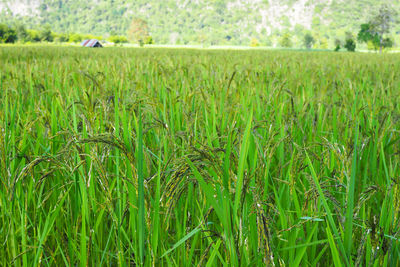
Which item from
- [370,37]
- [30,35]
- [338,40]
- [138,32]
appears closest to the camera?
[370,37]

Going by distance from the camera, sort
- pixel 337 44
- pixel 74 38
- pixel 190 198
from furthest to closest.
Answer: pixel 74 38 < pixel 337 44 < pixel 190 198

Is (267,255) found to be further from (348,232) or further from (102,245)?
(102,245)

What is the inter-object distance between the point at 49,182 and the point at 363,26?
75.2 metres

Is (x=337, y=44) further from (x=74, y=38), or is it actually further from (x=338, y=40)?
(x=74, y=38)

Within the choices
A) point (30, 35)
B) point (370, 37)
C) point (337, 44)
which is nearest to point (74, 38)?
point (30, 35)

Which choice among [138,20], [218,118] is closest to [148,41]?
[138,20]

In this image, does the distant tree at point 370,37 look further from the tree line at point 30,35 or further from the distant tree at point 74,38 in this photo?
the distant tree at point 74,38

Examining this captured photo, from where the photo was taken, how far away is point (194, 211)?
1.06 metres

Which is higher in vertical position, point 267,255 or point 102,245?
point 267,255

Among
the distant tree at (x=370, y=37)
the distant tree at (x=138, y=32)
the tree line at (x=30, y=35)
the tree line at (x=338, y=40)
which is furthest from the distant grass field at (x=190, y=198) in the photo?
the distant tree at (x=138, y=32)

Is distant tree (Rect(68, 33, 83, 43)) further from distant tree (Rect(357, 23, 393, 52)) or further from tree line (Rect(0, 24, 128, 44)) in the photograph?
distant tree (Rect(357, 23, 393, 52))

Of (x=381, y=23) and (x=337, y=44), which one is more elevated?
(x=381, y=23)

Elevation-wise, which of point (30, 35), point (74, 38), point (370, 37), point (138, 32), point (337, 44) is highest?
point (138, 32)

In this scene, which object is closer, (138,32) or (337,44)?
(337,44)
